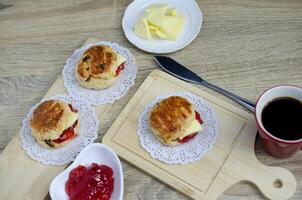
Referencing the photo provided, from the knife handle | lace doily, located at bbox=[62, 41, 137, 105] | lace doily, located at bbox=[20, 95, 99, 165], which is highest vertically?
the knife handle

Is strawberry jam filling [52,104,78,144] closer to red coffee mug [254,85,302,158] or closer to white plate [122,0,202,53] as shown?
white plate [122,0,202,53]

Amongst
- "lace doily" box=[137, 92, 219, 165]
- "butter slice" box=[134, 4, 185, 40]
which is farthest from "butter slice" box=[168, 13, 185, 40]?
"lace doily" box=[137, 92, 219, 165]

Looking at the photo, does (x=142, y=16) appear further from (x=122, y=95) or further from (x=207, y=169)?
(x=207, y=169)

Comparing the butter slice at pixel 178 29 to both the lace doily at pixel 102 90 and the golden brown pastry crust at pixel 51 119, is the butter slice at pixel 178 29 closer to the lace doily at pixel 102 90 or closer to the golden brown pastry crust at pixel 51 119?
the lace doily at pixel 102 90

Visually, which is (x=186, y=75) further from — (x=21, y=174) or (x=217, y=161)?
(x=21, y=174)

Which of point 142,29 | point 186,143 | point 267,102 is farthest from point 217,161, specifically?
point 142,29
